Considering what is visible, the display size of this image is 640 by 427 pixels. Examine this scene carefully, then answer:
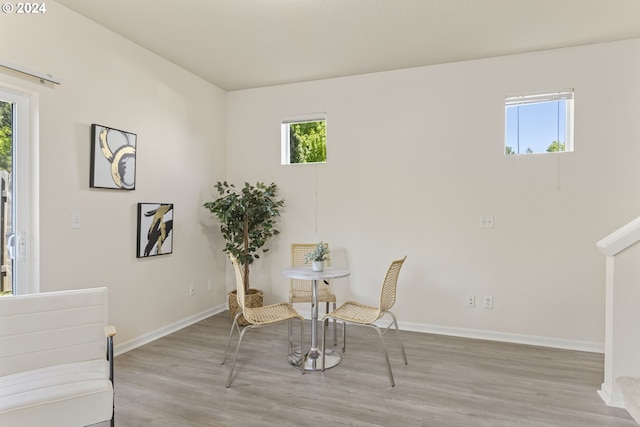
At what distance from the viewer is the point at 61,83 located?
2596 mm

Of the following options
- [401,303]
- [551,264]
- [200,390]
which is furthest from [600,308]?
[200,390]

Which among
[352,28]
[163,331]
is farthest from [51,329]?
[352,28]

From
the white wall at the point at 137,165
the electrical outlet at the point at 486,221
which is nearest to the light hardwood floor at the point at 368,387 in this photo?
the white wall at the point at 137,165

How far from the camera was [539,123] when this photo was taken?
11.2 ft

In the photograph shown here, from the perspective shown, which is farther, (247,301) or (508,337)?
(247,301)

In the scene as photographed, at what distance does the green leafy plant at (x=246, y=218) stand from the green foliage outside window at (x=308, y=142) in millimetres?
521

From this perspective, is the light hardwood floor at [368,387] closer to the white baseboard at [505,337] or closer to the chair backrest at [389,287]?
the white baseboard at [505,337]

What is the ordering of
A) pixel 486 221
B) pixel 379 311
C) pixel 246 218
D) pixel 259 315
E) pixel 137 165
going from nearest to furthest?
pixel 379 311 → pixel 259 315 → pixel 137 165 → pixel 486 221 → pixel 246 218

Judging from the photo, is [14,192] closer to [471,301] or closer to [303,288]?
[303,288]

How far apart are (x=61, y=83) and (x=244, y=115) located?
6.96 ft

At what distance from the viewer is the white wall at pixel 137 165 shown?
8.42 feet

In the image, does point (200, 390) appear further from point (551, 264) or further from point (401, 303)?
point (551, 264)

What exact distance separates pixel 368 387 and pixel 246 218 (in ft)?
7.19

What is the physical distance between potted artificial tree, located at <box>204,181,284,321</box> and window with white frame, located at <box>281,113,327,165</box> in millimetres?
490
